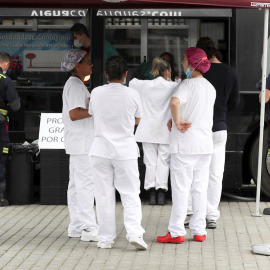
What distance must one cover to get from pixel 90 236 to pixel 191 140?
1374 mm

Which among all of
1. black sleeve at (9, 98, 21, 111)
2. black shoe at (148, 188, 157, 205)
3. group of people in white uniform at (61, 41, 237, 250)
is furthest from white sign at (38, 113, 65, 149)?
group of people in white uniform at (61, 41, 237, 250)

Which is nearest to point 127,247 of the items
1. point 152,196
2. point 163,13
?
point 152,196

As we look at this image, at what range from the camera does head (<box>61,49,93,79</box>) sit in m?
8.48

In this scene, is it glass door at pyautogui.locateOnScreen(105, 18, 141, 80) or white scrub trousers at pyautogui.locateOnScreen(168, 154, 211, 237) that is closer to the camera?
white scrub trousers at pyautogui.locateOnScreen(168, 154, 211, 237)

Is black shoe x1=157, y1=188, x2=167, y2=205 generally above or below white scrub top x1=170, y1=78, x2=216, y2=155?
below

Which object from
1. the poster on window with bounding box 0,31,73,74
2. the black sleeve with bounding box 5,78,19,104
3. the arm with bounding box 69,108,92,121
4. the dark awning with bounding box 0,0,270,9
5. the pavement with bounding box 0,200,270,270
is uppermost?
the dark awning with bounding box 0,0,270,9

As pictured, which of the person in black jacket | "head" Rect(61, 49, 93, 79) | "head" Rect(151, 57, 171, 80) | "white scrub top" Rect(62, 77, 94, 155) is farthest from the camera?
"head" Rect(151, 57, 171, 80)

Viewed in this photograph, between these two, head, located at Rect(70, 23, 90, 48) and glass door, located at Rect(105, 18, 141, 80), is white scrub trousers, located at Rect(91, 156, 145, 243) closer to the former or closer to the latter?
glass door, located at Rect(105, 18, 141, 80)

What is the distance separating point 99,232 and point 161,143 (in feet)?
9.39

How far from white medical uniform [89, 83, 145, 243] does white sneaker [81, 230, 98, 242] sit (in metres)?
0.44

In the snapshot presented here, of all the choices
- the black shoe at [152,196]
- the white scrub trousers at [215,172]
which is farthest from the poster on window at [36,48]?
the white scrub trousers at [215,172]

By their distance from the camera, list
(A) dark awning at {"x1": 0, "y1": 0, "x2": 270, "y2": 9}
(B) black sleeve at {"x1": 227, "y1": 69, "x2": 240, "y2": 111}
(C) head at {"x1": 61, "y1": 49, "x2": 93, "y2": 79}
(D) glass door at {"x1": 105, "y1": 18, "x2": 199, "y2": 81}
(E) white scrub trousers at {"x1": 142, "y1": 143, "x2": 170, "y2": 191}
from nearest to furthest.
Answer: (A) dark awning at {"x1": 0, "y1": 0, "x2": 270, "y2": 9} → (C) head at {"x1": 61, "y1": 49, "x2": 93, "y2": 79} → (B) black sleeve at {"x1": 227, "y1": 69, "x2": 240, "y2": 111} → (E) white scrub trousers at {"x1": 142, "y1": 143, "x2": 170, "y2": 191} → (D) glass door at {"x1": 105, "y1": 18, "x2": 199, "y2": 81}

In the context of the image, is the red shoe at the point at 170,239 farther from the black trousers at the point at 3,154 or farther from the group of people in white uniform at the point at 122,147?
the black trousers at the point at 3,154

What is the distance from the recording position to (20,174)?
11.1 meters
